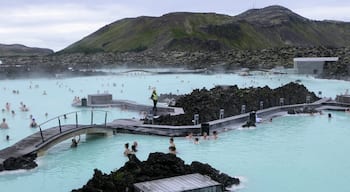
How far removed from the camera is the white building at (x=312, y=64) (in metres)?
57.5

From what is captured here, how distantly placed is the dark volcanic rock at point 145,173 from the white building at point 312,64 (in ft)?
156

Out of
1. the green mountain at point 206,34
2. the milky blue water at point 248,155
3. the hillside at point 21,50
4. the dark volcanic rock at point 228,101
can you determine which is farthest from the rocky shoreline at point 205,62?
the hillside at point 21,50

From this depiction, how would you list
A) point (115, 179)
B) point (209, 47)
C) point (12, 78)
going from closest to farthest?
point (115, 179) < point (12, 78) < point (209, 47)

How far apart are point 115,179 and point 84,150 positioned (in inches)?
271

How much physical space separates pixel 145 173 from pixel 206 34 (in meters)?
125

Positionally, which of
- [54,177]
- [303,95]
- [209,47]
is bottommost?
[54,177]

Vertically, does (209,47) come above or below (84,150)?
above

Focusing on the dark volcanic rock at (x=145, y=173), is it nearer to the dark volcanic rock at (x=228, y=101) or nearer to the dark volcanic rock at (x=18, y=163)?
the dark volcanic rock at (x=18, y=163)

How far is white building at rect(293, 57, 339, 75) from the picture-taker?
189 feet

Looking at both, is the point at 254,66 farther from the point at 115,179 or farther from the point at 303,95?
the point at 115,179

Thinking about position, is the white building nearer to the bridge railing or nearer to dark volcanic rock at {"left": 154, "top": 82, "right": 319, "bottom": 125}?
dark volcanic rock at {"left": 154, "top": 82, "right": 319, "bottom": 125}

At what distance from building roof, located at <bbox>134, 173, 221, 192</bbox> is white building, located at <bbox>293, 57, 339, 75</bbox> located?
49277 mm

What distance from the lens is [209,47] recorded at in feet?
377

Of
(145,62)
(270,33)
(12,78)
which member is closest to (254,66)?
(145,62)
